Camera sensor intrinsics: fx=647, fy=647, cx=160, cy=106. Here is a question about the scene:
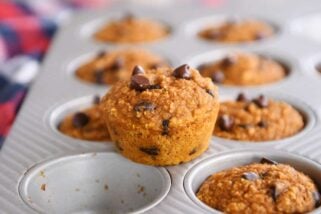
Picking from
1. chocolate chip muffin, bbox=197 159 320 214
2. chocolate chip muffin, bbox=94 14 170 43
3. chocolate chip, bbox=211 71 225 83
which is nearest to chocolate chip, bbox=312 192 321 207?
chocolate chip muffin, bbox=197 159 320 214

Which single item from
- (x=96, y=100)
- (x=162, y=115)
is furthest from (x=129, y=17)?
(x=162, y=115)

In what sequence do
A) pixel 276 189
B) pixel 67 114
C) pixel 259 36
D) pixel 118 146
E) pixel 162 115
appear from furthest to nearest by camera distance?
pixel 259 36 → pixel 67 114 → pixel 118 146 → pixel 162 115 → pixel 276 189

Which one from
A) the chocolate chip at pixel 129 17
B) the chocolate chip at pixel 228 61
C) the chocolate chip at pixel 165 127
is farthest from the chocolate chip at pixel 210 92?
the chocolate chip at pixel 129 17

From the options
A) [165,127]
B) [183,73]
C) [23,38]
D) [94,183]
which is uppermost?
[183,73]

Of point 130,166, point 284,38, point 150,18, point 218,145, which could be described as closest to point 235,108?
point 218,145

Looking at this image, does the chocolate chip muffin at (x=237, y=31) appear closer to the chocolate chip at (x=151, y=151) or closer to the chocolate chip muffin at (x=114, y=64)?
the chocolate chip muffin at (x=114, y=64)

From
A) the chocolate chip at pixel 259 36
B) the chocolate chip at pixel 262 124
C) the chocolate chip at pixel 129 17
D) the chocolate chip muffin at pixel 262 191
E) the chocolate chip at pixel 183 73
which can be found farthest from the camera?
the chocolate chip at pixel 129 17

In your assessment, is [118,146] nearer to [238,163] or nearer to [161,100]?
[161,100]

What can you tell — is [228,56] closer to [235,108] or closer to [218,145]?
[235,108]
